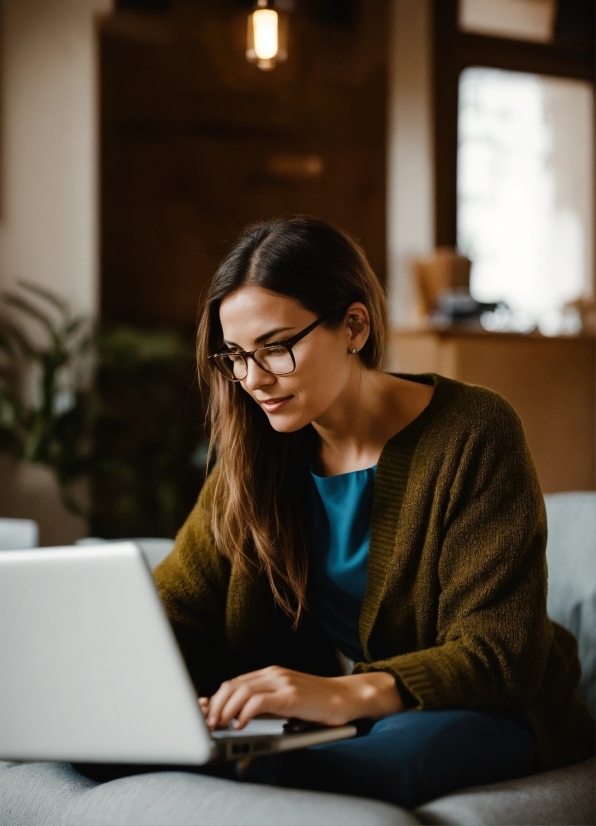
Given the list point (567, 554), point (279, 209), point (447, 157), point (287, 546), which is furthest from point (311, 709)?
point (447, 157)

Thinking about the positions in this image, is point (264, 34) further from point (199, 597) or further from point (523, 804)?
point (523, 804)

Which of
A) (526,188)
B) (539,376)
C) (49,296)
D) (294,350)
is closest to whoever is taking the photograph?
(294,350)

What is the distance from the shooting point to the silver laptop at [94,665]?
818 mm

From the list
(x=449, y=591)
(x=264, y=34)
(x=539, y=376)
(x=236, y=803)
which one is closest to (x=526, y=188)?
(x=539, y=376)

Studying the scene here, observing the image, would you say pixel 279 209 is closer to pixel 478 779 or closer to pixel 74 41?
pixel 74 41

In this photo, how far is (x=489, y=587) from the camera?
1159 millimetres

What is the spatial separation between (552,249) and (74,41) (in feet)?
7.61

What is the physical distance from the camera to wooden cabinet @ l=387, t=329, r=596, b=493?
3504 mm

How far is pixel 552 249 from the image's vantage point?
13.8 feet

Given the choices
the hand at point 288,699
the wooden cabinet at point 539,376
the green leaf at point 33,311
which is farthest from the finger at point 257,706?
the wooden cabinet at point 539,376

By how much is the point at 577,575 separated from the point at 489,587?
42 centimetres

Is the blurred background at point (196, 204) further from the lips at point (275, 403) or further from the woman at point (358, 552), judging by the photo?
the lips at point (275, 403)

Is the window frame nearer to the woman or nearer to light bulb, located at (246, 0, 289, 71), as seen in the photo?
light bulb, located at (246, 0, 289, 71)

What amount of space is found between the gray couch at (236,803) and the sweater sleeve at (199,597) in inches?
10.6
